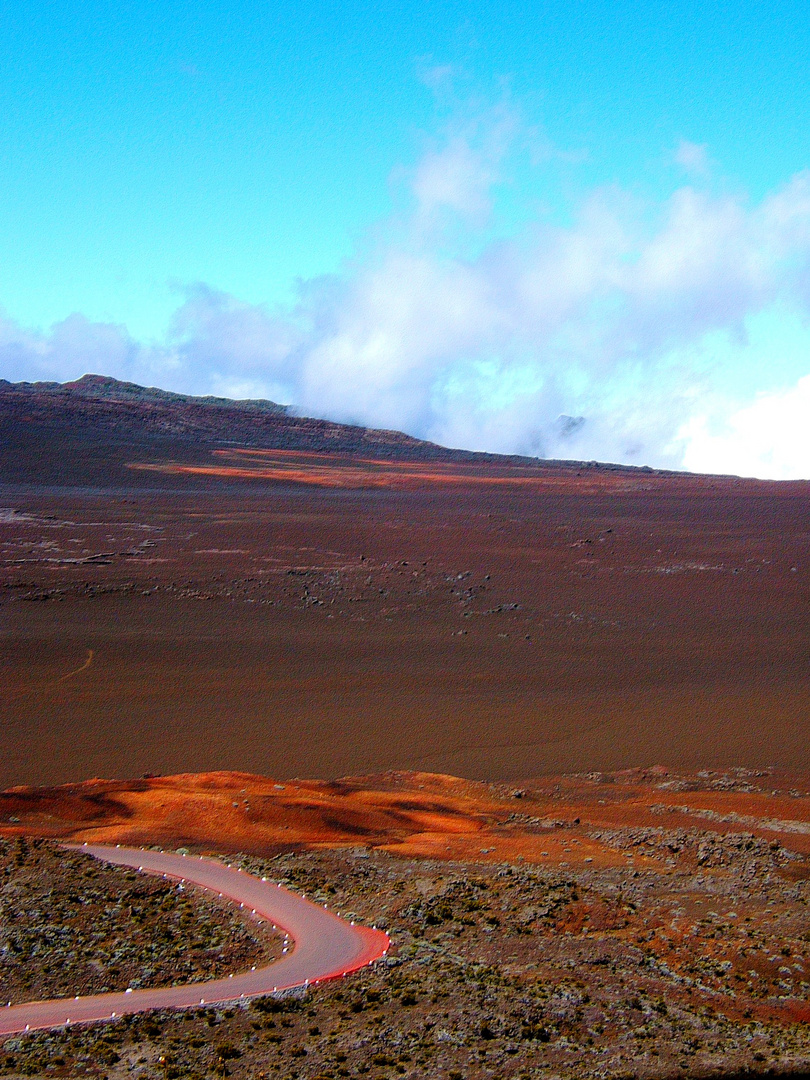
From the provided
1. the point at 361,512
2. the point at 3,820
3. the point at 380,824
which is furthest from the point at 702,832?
the point at 361,512

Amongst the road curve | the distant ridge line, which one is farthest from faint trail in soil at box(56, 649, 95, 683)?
the distant ridge line

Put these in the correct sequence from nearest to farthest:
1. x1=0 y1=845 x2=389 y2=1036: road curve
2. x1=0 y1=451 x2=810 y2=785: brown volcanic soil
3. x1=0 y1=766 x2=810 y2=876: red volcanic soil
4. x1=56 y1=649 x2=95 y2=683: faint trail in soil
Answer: x1=0 y1=845 x2=389 y2=1036: road curve < x1=0 y1=766 x2=810 y2=876: red volcanic soil < x1=0 y1=451 x2=810 y2=785: brown volcanic soil < x1=56 y1=649 x2=95 y2=683: faint trail in soil

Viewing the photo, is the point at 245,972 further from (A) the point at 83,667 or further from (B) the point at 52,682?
(A) the point at 83,667

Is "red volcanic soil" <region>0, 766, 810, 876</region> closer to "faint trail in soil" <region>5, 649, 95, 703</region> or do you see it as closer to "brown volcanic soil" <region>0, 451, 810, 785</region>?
"brown volcanic soil" <region>0, 451, 810, 785</region>

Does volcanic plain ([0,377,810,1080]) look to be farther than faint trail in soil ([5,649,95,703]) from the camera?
No

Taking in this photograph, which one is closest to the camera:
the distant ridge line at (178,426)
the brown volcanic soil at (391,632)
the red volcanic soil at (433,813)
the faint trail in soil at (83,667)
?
the red volcanic soil at (433,813)

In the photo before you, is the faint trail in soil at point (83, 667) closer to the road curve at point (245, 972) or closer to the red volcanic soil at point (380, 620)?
the red volcanic soil at point (380, 620)

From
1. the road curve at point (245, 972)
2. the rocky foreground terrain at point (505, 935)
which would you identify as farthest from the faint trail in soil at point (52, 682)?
the road curve at point (245, 972)
